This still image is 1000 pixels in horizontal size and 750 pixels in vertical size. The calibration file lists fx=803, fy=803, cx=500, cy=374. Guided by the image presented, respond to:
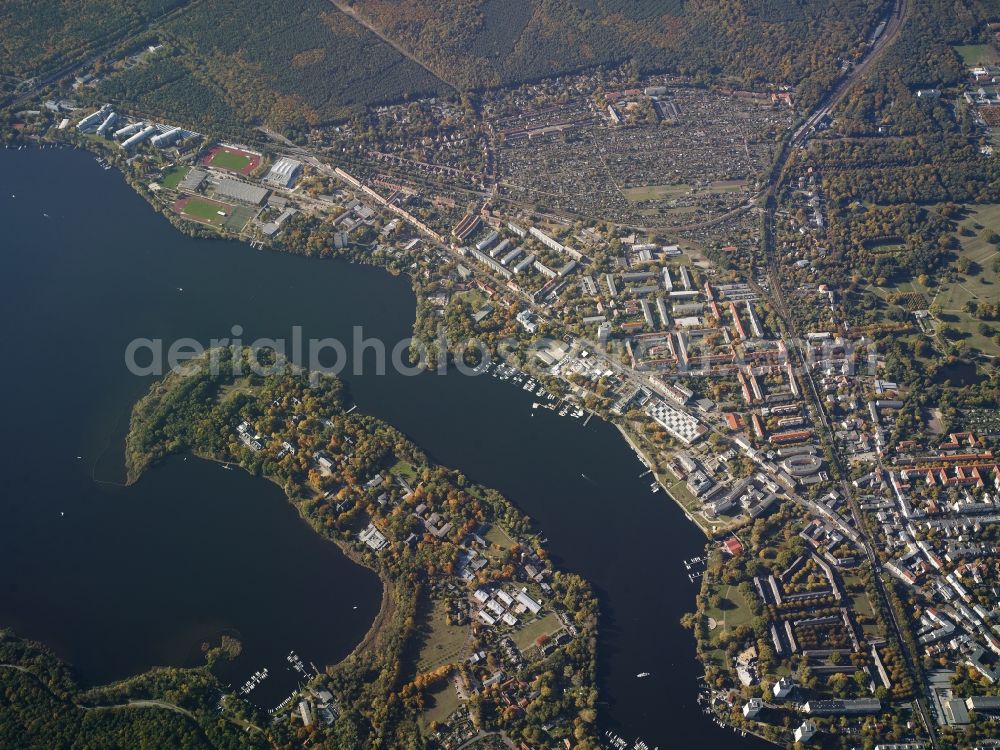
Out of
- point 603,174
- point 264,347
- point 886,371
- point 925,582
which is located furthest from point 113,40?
point 925,582

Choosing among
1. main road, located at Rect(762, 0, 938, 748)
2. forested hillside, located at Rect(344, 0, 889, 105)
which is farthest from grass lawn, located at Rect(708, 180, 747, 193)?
forested hillside, located at Rect(344, 0, 889, 105)

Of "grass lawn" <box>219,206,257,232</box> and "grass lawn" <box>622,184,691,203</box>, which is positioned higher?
"grass lawn" <box>219,206,257,232</box>

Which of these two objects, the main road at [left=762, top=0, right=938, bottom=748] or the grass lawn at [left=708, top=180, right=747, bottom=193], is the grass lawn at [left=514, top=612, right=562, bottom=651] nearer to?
the main road at [left=762, top=0, right=938, bottom=748]

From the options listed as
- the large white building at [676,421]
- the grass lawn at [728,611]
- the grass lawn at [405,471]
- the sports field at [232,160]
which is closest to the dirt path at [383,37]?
the sports field at [232,160]

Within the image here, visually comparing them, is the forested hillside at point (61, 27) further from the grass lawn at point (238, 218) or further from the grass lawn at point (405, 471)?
the grass lawn at point (405, 471)

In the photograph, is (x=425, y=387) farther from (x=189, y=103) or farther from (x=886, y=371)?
(x=189, y=103)

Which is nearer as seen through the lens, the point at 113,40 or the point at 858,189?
the point at 858,189
